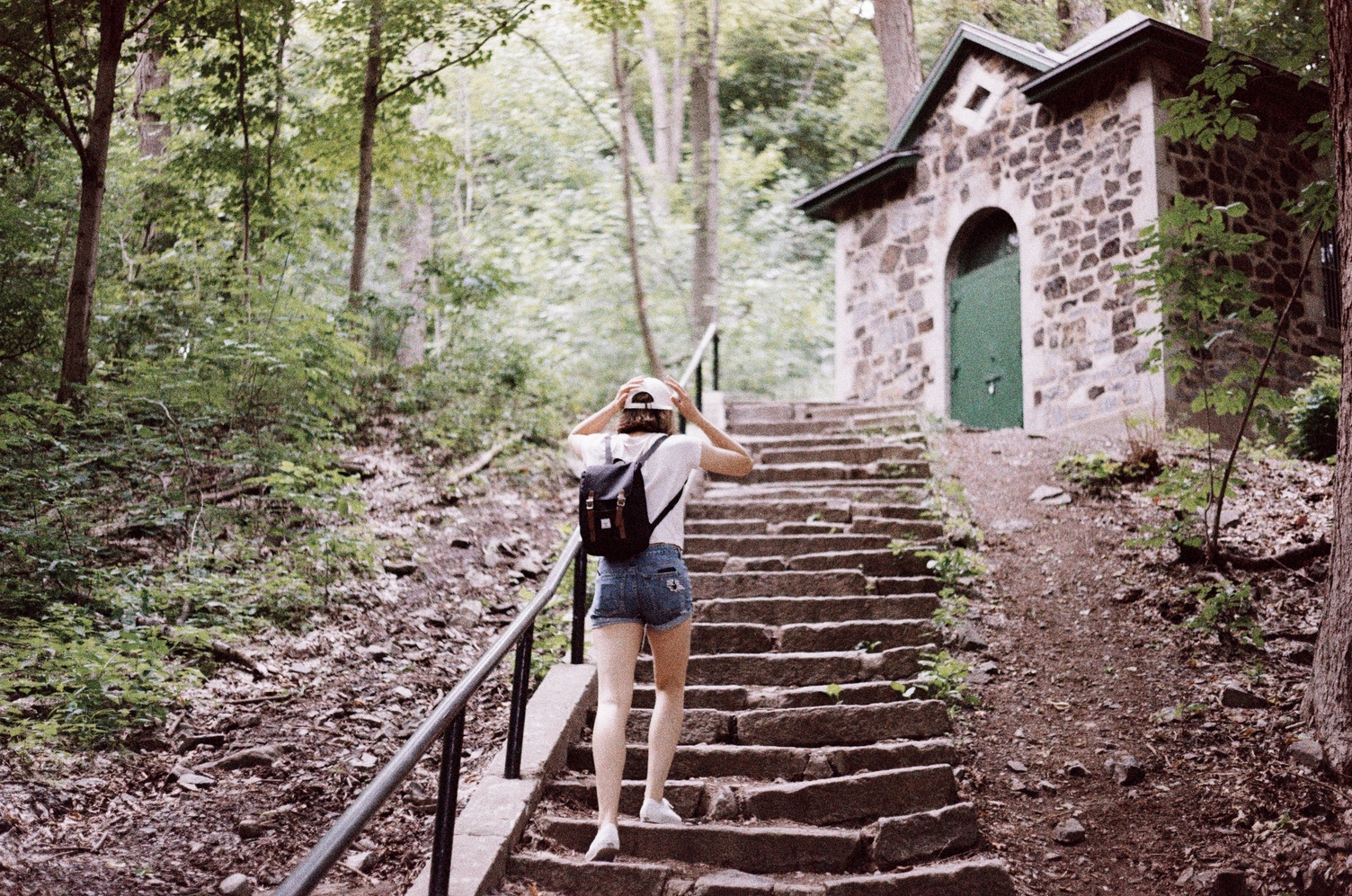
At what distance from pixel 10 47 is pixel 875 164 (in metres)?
9.16

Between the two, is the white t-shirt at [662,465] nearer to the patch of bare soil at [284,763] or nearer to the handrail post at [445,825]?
the handrail post at [445,825]

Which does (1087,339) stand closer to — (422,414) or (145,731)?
(422,414)

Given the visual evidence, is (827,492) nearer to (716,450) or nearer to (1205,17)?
(716,450)

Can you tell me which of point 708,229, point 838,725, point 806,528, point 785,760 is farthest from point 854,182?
point 785,760

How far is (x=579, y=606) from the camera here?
4855 millimetres

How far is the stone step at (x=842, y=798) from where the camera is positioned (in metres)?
3.94

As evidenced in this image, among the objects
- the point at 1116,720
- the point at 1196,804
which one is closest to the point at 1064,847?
the point at 1196,804

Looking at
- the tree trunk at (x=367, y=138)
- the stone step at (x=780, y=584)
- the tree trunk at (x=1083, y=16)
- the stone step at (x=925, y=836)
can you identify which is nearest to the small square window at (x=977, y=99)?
the tree trunk at (x=1083, y=16)

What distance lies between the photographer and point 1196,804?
4012 millimetres

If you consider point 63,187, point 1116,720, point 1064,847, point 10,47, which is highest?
point 10,47

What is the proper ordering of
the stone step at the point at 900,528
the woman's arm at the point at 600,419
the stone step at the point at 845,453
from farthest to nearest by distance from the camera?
the stone step at the point at 845,453
the stone step at the point at 900,528
the woman's arm at the point at 600,419

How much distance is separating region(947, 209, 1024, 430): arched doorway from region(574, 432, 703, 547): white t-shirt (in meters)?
8.22

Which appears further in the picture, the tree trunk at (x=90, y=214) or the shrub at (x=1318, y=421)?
the shrub at (x=1318, y=421)

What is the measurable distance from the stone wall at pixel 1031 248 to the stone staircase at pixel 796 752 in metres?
4.15
